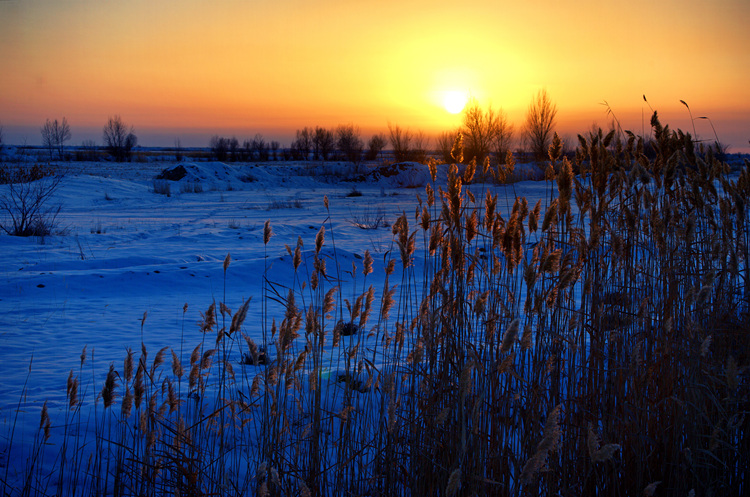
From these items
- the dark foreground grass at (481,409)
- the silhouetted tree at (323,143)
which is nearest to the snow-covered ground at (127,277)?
the dark foreground grass at (481,409)

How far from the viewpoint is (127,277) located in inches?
232

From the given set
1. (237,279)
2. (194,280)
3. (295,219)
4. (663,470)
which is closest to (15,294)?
(194,280)

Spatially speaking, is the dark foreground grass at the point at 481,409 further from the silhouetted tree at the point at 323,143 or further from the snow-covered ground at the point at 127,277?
the silhouetted tree at the point at 323,143

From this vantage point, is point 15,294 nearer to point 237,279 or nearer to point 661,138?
point 237,279

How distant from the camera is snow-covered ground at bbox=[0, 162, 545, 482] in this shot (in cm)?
330

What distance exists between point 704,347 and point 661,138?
1.72 m

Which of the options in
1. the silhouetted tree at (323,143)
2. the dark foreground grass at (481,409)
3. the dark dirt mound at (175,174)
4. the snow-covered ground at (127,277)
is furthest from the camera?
the silhouetted tree at (323,143)

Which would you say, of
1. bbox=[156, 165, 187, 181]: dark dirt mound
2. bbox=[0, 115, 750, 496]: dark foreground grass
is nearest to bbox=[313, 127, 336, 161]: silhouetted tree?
bbox=[156, 165, 187, 181]: dark dirt mound

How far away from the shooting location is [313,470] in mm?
1948

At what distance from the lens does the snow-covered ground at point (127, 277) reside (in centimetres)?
330

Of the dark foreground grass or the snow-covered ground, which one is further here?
the snow-covered ground

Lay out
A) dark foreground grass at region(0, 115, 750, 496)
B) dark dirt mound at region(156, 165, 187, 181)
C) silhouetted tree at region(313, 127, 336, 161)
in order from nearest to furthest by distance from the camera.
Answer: dark foreground grass at region(0, 115, 750, 496) < dark dirt mound at region(156, 165, 187, 181) < silhouetted tree at region(313, 127, 336, 161)

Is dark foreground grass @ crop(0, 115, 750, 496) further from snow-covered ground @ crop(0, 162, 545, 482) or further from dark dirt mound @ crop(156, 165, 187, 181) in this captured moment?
dark dirt mound @ crop(156, 165, 187, 181)

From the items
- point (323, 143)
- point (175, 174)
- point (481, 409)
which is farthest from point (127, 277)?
point (323, 143)
